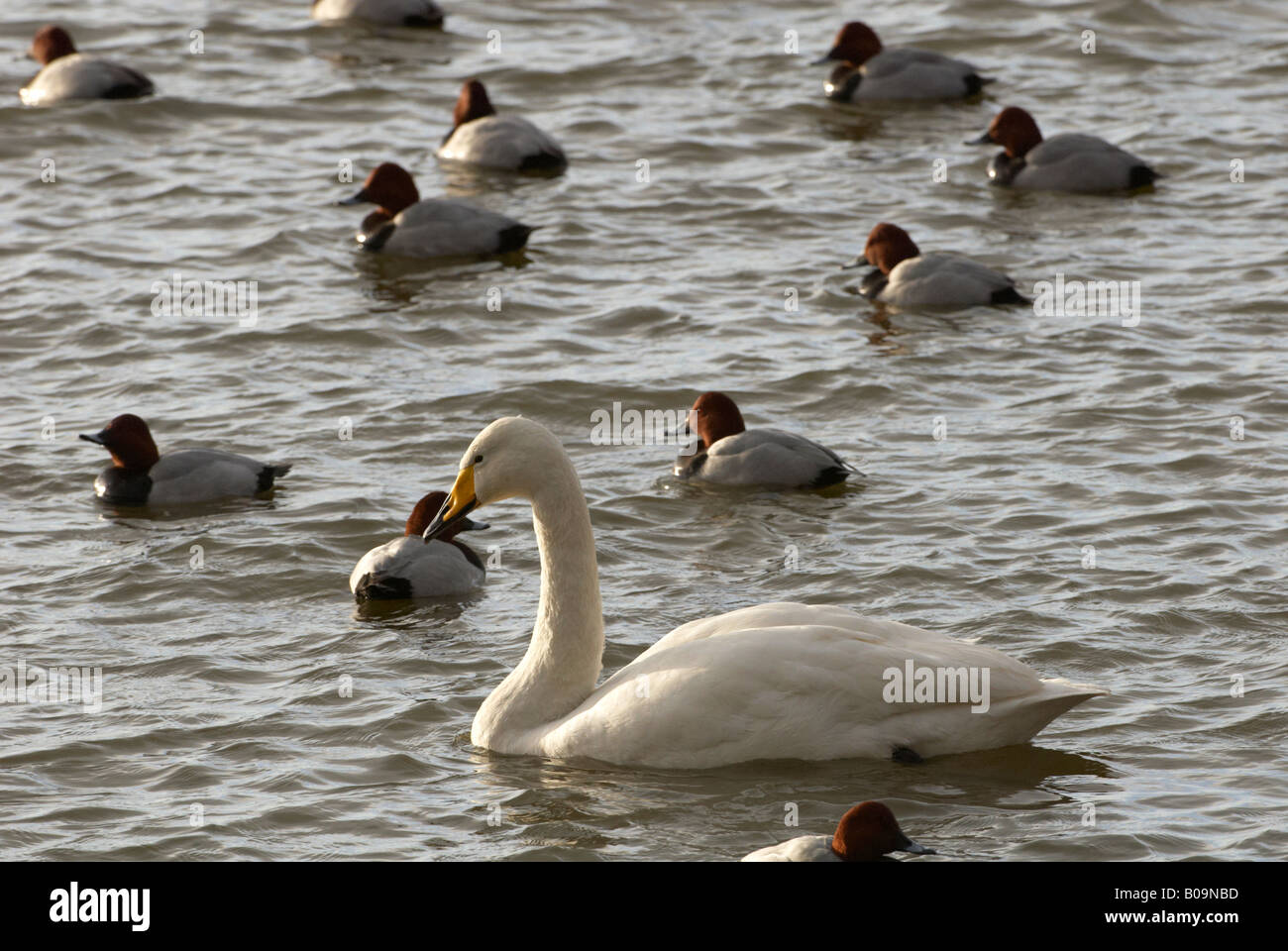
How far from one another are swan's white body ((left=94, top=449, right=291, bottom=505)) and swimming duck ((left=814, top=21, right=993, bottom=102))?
373 inches

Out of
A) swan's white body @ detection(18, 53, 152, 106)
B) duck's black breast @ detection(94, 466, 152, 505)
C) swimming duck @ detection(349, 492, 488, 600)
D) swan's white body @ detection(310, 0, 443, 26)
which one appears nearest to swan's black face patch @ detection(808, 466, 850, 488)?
swimming duck @ detection(349, 492, 488, 600)

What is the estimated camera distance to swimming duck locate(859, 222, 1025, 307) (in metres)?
14.7

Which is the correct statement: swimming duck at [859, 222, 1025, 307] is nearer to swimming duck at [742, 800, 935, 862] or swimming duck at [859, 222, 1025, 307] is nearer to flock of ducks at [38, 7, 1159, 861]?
flock of ducks at [38, 7, 1159, 861]

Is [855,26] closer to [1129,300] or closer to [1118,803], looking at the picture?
[1129,300]

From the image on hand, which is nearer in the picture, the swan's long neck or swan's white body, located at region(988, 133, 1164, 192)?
the swan's long neck

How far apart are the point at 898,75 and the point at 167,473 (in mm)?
10085

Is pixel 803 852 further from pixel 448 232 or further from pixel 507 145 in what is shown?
pixel 507 145

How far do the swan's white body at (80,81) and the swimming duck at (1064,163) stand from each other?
8367 mm

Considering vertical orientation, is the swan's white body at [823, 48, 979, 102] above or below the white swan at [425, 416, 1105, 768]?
above

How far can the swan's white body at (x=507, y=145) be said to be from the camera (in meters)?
17.9

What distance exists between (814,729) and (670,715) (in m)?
0.60

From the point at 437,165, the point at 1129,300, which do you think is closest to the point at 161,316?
the point at 437,165

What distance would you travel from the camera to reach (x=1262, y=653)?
31.4ft

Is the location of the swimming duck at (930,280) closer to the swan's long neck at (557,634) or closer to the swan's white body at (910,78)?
the swan's white body at (910,78)
